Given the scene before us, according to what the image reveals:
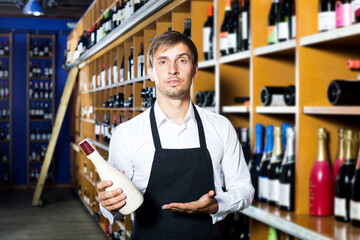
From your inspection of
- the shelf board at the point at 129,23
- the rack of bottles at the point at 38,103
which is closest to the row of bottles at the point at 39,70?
the rack of bottles at the point at 38,103

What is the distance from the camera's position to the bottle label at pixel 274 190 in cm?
218

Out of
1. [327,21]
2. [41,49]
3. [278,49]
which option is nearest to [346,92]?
[327,21]

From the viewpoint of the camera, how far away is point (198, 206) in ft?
5.25

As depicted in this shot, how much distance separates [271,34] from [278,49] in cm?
19

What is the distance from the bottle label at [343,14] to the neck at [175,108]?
2.16ft

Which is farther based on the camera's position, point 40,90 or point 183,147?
point 40,90

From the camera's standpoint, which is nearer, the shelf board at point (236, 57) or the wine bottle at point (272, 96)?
the wine bottle at point (272, 96)

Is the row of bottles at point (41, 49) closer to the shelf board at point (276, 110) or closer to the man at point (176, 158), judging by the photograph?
the shelf board at point (276, 110)

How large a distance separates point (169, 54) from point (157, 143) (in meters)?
0.34

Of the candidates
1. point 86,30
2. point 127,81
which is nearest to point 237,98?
point 127,81

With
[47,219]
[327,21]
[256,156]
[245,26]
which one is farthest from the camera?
[47,219]

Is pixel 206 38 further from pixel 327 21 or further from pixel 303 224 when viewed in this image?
pixel 303 224

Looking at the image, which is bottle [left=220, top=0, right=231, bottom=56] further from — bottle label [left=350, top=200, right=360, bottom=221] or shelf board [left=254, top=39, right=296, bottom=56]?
bottle label [left=350, top=200, right=360, bottom=221]

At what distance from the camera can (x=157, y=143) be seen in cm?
182
